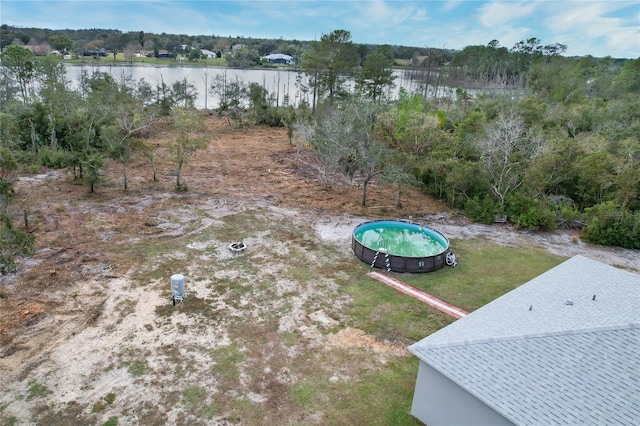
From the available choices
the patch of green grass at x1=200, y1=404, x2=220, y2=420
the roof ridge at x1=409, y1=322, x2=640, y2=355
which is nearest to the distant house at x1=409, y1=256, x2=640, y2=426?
the roof ridge at x1=409, y1=322, x2=640, y2=355

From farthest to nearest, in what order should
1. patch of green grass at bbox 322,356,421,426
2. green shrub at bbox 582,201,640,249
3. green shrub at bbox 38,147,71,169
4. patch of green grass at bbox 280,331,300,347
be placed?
1. green shrub at bbox 38,147,71,169
2. green shrub at bbox 582,201,640,249
3. patch of green grass at bbox 280,331,300,347
4. patch of green grass at bbox 322,356,421,426

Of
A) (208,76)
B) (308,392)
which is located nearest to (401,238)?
(308,392)

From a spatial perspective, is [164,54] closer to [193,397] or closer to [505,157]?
[505,157]

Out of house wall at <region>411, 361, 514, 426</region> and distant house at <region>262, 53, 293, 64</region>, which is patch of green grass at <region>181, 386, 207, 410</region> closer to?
house wall at <region>411, 361, 514, 426</region>

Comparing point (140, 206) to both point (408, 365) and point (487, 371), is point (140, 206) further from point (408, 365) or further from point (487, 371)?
point (487, 371)

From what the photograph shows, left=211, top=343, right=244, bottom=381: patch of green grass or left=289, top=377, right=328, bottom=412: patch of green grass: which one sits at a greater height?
left=211, top=343, right=244, bottom=381: patch of green grass

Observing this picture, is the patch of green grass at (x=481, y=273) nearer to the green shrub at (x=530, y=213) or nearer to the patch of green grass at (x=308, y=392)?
the green shrub at (x=530, y=213)

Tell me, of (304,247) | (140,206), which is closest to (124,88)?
(140,206)
